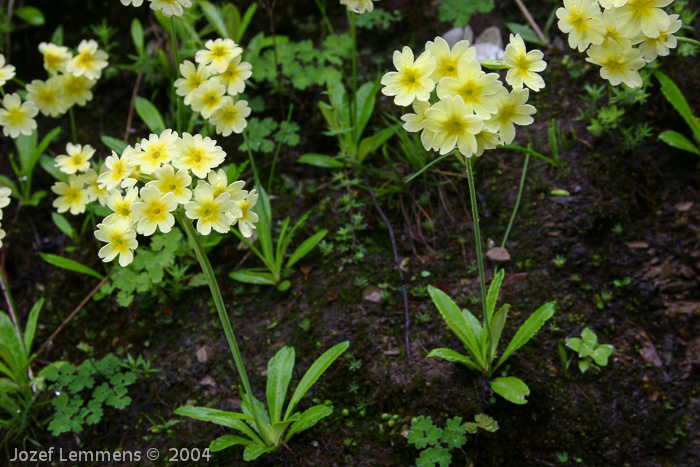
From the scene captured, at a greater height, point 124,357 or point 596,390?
point 596,390

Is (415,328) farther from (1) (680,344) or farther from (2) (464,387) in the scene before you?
(1) (680,344)

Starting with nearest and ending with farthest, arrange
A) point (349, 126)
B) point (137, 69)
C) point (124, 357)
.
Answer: point (124, 357), point (349, 126), point (137, 69)

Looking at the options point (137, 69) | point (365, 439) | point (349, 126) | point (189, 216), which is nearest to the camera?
point (189, 216)

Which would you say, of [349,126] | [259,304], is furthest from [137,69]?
[259,304]

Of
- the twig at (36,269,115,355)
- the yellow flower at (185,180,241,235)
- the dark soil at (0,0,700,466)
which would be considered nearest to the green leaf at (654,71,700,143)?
the dark soil at (0,0,700,466)

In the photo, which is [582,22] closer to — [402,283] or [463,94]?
[463,94]

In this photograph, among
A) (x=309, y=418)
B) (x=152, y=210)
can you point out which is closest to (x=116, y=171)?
(x=152, y=210)
